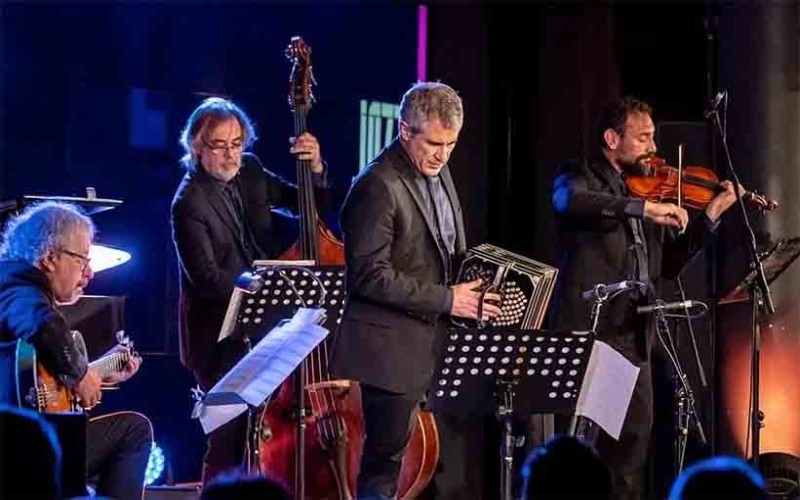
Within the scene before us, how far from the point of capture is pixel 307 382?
587 cm

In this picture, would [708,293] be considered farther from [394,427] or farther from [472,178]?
[394,427]

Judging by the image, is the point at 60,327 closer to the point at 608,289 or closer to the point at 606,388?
the point at 606,388

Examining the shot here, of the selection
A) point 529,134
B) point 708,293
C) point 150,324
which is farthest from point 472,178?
point 150,324

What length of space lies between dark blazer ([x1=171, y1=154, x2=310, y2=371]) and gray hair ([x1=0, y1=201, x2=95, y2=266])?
2.70ft

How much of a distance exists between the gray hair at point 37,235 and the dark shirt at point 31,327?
4.6 inches

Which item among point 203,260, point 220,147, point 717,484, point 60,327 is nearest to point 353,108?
point 220,147

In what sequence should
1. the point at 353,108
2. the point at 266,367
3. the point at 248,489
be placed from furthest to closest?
the point at 353,108 → the point at 266,367 → the point at 248,489

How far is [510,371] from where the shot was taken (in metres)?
4.97

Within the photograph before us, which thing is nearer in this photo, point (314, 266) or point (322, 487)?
point (314, 266)

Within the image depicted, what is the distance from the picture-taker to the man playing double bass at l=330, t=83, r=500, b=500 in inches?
195

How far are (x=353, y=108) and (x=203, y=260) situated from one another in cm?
180

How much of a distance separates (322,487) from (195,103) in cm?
260

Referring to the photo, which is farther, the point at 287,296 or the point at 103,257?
the point at 103,257

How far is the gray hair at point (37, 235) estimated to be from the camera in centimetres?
529
